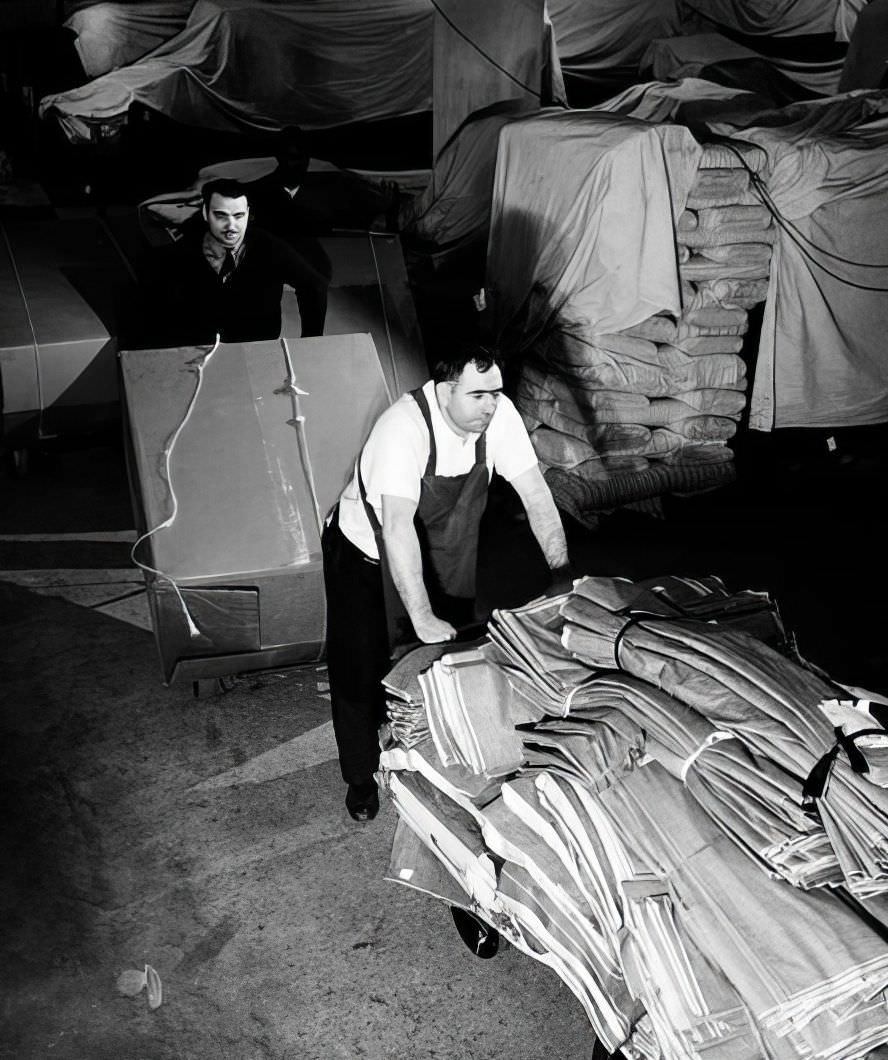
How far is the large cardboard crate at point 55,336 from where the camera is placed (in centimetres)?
638

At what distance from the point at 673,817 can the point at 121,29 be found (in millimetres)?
13703

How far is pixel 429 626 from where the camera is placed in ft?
11.0

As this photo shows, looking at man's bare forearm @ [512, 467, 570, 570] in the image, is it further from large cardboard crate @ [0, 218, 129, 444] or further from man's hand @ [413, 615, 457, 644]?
large cardboard crate @ [0, 218, 129, 444]

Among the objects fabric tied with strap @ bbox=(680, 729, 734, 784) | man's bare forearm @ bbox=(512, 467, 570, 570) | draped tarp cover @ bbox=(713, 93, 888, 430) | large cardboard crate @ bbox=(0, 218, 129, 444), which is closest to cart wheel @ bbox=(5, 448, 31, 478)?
large cardboard crate @ bbox=(0, 218, 129, 444)

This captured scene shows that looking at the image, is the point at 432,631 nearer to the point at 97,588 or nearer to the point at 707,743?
the point at 707,743

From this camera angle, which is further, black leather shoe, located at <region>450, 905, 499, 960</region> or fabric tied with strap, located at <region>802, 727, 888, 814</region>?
black leather shoe, located at <region>450, 905, 499, 960</region>

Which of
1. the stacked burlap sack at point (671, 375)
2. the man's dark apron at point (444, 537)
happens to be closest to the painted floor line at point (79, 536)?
the stacked burlap sack at point (671, 375)

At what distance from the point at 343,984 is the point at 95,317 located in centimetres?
450

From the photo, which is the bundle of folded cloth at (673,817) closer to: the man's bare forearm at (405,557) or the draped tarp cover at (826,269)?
the man's bare forearm at (405,557)

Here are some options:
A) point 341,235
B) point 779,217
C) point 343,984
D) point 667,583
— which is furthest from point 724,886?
point 341,235

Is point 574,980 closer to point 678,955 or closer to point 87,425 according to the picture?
point 678,955

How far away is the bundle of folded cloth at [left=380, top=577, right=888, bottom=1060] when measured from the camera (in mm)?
2162

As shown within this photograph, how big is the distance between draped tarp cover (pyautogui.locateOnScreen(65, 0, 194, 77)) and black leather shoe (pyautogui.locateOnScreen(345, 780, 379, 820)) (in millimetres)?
12146

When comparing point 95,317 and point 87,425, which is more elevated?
point 95,317
